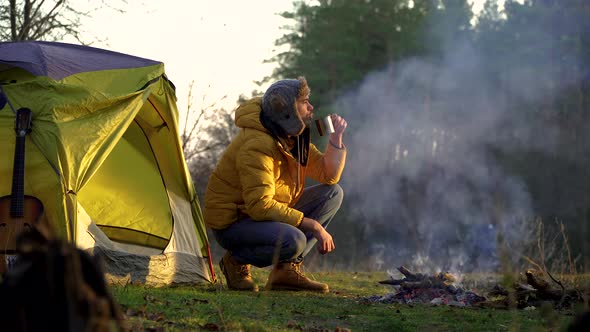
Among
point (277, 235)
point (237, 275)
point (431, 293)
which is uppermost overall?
point (277, 235)

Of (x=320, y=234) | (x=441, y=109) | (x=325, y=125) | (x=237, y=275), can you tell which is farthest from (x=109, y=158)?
(x=441, y=109)

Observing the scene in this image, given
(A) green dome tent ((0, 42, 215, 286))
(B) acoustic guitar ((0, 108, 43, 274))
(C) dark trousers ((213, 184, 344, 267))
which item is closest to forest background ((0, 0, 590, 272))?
(A) green dome tent ((0, 42, 215, 286))

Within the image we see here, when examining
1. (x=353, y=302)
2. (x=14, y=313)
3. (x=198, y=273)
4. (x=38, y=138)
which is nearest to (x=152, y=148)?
(x=198, y=273)

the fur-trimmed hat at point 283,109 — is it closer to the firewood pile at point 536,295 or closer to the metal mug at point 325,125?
the metal mug at point 325,125

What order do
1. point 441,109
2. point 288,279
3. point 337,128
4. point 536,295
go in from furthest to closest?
point 441,109 → point 288,279 → point 337,128 → point 536,295

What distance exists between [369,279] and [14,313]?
22.1ft

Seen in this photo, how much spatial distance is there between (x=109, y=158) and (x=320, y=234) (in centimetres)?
238

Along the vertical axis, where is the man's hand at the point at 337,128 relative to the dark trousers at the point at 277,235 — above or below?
above

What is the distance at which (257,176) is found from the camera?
5.33 m

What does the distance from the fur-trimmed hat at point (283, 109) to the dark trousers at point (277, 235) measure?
64 centimetres

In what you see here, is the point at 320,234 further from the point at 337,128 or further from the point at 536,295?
the point at 536,295

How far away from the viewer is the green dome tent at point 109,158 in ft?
17.8

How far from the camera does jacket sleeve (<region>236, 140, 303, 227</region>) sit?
535 cm

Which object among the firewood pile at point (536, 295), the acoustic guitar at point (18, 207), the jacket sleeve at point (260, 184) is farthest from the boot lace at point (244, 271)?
the firewood pile at point (536, 295)
